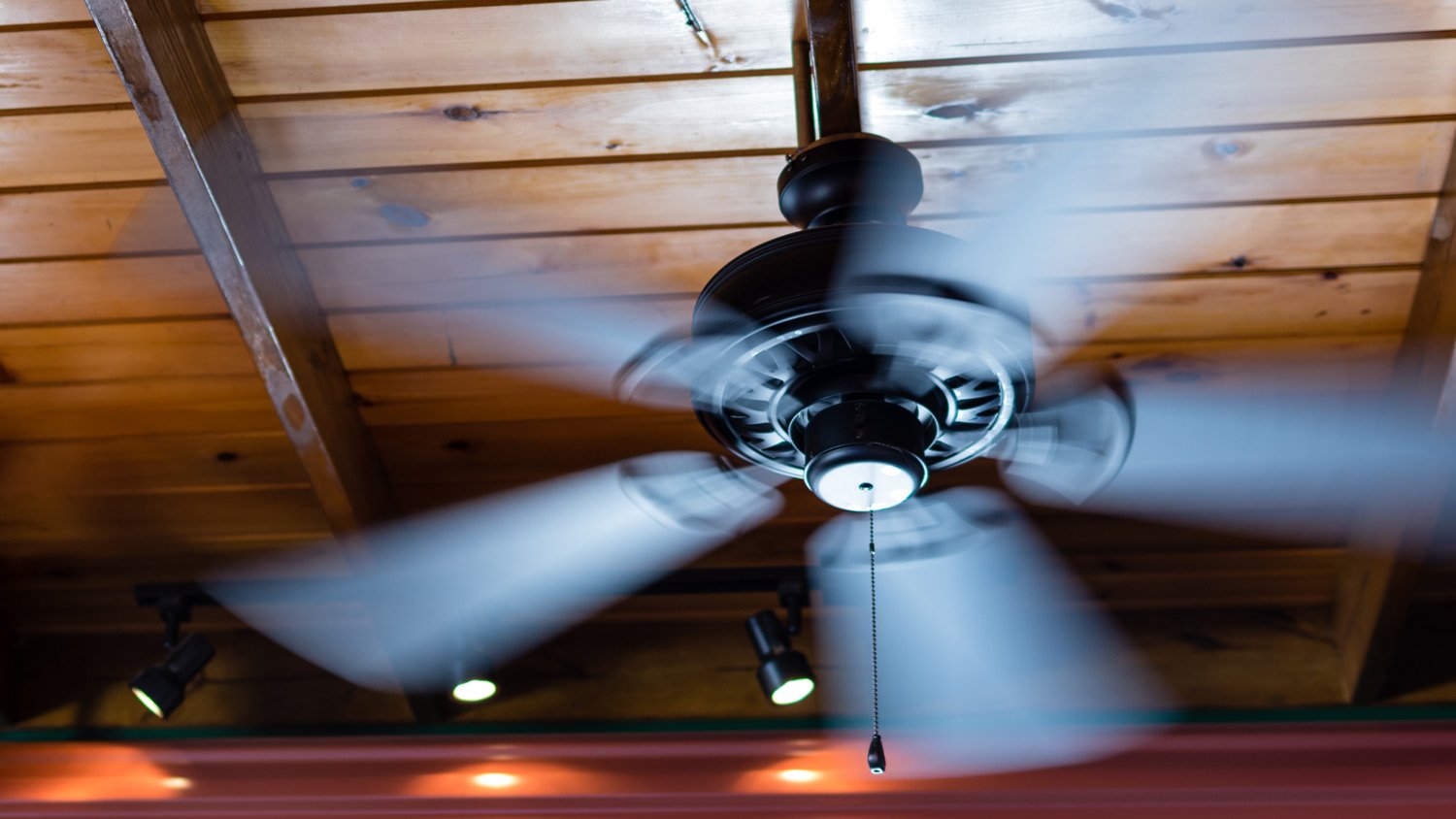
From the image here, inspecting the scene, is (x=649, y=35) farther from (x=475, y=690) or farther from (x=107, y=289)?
(x=475, y=690)

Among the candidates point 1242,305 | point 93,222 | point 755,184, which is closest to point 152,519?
point 93,222

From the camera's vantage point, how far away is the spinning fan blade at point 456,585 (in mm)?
2223

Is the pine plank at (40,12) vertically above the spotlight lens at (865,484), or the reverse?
the pine plank at (40,12)

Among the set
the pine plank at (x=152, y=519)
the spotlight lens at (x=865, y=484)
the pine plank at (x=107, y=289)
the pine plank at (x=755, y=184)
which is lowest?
the spotlight lens at (x=865, y=484)

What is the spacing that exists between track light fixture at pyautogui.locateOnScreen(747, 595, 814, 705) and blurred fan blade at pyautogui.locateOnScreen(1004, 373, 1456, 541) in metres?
0.57

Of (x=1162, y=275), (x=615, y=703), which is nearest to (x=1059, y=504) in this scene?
(x=1162, y=275)

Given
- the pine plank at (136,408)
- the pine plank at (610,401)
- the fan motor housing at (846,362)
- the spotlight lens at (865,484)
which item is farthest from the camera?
the pine plank at (136,408)

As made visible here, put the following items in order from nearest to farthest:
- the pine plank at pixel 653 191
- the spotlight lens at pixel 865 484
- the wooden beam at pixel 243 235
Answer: the spotlight lens at pixel 865 484
the wooden beam at pixel 243 235
the pine plank at pixel 653 191

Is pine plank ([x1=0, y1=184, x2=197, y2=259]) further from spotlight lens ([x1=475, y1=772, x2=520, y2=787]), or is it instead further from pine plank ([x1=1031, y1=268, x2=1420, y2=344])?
pine plank ([x1=1031, y1=268, x2=1420, y2=344])

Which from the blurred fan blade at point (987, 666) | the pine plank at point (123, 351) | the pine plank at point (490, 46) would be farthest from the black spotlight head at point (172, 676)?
the blurred fan blade at point (987, 666)

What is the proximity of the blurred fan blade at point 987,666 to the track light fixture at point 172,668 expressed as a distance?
138cm

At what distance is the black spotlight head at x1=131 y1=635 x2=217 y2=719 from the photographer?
2.19m

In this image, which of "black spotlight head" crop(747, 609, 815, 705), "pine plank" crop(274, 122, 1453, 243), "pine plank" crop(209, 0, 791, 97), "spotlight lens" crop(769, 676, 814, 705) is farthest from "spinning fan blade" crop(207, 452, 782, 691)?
"pine plank" crop(209, 0, 791, 97)

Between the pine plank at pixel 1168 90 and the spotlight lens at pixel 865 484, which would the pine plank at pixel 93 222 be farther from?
the spotlight lens at pixel 865 484
